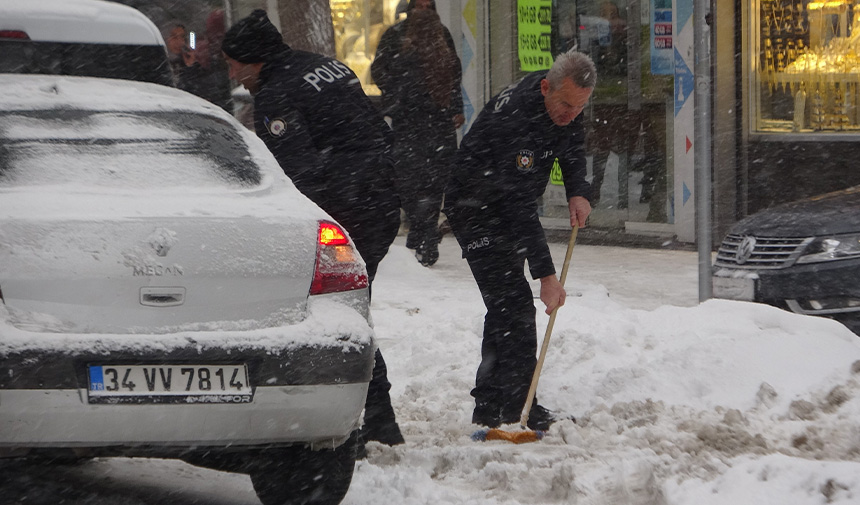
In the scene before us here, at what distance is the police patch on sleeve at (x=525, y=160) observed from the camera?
17.2 ft

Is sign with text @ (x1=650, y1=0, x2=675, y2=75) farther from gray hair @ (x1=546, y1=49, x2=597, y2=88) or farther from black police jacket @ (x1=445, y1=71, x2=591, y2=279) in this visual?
gray hair @ (x1=546, y1=49, x2=597, y2=88)

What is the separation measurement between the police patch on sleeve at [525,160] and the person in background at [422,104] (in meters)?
5.24

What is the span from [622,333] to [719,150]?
15.8 feet

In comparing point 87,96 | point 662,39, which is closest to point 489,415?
point 87,96

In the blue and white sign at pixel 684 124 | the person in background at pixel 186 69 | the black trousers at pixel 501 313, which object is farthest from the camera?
the person in background at pixel 186 69

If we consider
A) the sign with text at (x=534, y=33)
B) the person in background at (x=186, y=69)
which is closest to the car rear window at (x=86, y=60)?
the person in background at (x=186, y=69)

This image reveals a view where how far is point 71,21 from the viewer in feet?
25.0

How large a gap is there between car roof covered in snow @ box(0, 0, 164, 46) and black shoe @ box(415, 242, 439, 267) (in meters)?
3.54

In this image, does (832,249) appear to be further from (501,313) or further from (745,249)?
(501,313)

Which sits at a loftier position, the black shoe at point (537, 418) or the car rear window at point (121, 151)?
the car rear window at point (121, 151)

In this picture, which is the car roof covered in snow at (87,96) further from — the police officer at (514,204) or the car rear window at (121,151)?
the police officer at (514,204)

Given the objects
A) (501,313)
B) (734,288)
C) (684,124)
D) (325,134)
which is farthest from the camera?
(684,124)

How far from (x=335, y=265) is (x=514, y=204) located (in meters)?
1.51

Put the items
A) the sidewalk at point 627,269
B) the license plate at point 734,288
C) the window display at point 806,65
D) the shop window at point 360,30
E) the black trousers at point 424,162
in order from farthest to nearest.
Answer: the shop window at point 360,30, the black trousers at point 424,162, the window display at point 806,65, the sidewalk at point 627,269, the license plate at point 734,288
